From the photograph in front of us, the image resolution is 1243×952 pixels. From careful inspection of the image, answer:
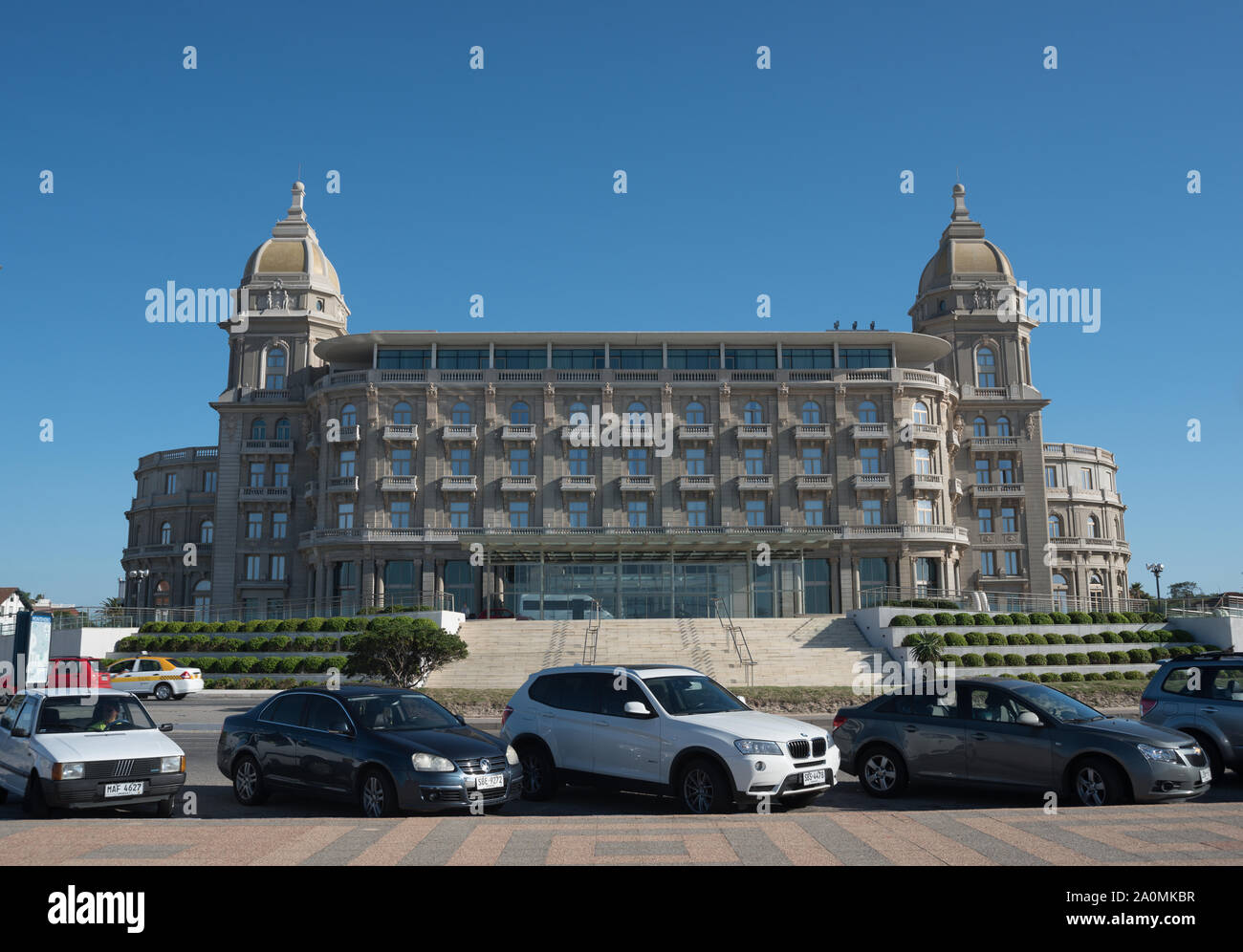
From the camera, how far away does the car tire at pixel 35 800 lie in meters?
12.0

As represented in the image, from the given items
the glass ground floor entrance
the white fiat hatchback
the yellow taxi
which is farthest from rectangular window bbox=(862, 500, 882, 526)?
the white fiat hatchback

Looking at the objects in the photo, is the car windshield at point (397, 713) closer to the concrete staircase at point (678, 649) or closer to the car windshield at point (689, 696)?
the car windshield at point (689, 696)

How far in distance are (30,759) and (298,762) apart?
3191 millimetres

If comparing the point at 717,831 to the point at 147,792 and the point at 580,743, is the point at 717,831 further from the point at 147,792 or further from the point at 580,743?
the point at 147,792

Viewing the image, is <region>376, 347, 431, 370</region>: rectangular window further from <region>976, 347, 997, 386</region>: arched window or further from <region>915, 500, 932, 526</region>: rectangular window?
<region>976, 347, 997, 386</region>: arched window

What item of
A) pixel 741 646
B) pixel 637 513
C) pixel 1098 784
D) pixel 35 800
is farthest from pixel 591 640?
pixel 1098 784

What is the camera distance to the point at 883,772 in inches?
538

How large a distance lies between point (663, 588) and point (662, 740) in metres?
41.1

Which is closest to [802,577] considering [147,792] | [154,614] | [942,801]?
[154,614]

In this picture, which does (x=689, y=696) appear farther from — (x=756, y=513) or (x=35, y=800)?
(x=756, y=513)

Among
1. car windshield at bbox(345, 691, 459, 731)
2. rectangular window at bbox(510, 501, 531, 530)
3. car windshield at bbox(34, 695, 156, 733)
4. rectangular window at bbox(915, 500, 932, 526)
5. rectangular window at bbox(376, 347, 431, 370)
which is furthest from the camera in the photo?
rectangular window at bbox(376, 347, 431, 370)

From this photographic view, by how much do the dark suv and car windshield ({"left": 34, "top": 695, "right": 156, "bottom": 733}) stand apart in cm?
1456

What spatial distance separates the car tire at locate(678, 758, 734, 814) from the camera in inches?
464

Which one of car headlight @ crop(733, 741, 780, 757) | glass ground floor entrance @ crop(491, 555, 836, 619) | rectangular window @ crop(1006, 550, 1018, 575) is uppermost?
rectangular window @ crop(1006, 550, 1018, 575)
